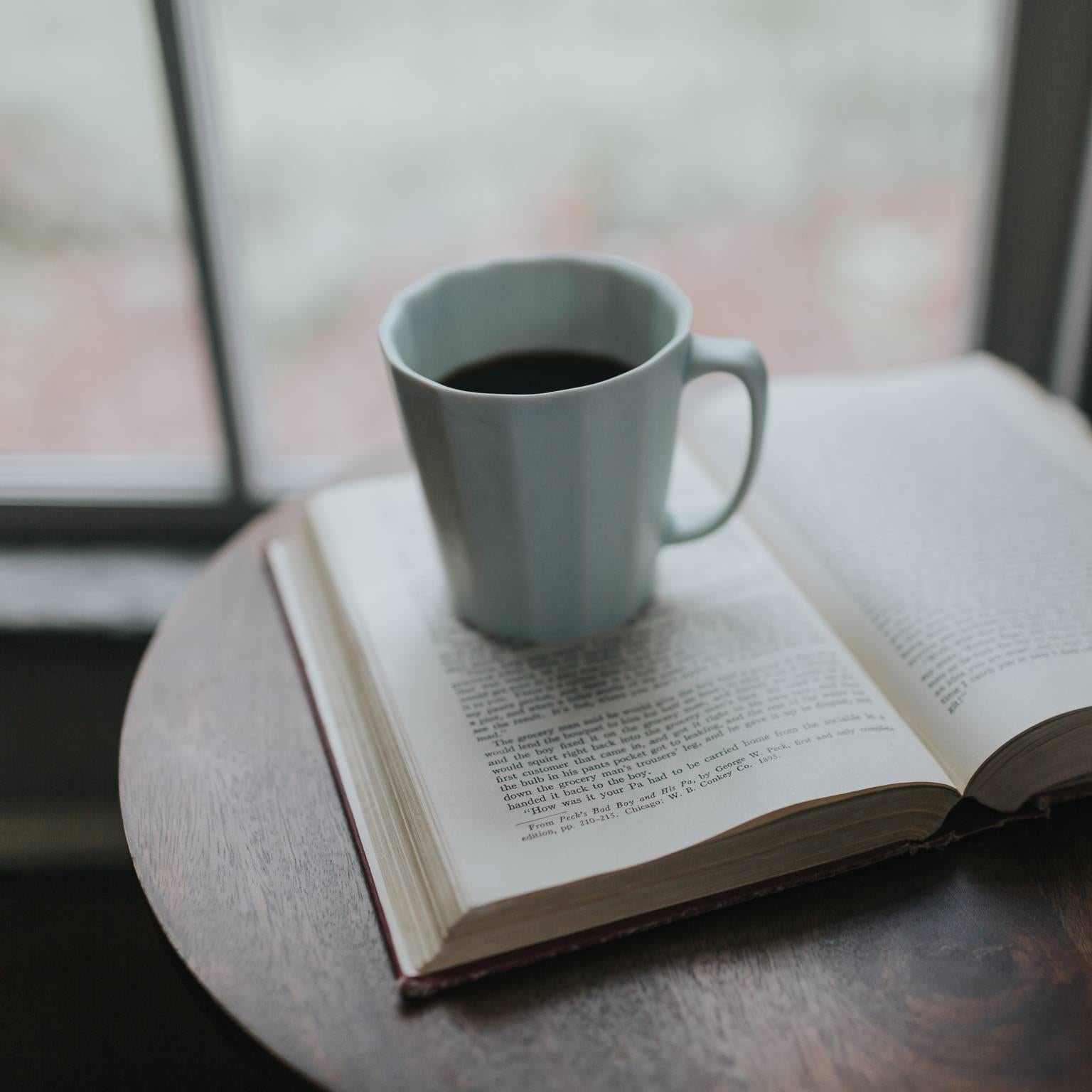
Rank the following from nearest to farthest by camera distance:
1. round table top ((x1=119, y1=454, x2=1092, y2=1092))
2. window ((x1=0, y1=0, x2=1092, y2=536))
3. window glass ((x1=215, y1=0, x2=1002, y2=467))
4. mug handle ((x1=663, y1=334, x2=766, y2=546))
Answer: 1. round table top ((x1=119, y1=454, x2=1092, y2=1092))
2. mug handle ((x1=663, y1=334, x2=766, y2=546))
3. window ((x1=0, y1=0, x2=1092, y2=536))
4. window glass ((x1=215, y1=0, x2=1002, y2=467))

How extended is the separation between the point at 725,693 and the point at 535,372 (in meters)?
0.19

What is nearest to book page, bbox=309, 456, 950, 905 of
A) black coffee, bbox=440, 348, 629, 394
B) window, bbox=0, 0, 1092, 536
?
black coffee, bbox=440, 348, 629, 394

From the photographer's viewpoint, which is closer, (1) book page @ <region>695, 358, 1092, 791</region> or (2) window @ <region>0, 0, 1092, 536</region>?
(1) book page @ <region>695, 358, 1092, 791</region>

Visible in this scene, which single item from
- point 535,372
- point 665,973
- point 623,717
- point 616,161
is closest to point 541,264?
point 535,372

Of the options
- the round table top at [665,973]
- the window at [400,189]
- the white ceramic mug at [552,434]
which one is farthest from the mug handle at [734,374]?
the window at [400,189]

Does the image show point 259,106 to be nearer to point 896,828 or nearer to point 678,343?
point 678,343

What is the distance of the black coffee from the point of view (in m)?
0.54

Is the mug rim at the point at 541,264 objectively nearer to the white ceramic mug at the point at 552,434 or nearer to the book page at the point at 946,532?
the white ceramic mug at the point at 552,434

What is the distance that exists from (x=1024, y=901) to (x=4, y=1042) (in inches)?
25.4

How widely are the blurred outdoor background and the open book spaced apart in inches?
18.3

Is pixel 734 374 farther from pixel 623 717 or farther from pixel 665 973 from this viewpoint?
pixel 665 973

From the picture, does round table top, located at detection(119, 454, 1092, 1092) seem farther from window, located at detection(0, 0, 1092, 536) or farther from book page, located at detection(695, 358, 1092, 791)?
window, located at detection(0, 0, 1092, 536)

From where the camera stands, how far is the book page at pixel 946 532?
477mm

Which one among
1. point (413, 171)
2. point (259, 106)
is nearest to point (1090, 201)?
point (413, 171)
